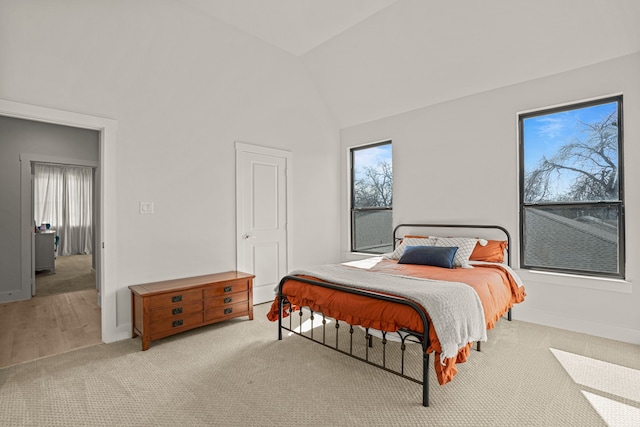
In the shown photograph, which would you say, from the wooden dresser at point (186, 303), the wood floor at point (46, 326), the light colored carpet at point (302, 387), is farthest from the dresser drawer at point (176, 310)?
the wood floor at point (46, 326)

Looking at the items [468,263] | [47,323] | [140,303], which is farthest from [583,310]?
[47,323]

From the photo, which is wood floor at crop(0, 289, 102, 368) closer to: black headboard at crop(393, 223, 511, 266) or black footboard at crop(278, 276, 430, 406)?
black footboard at crop(278, 276, 430, 406)

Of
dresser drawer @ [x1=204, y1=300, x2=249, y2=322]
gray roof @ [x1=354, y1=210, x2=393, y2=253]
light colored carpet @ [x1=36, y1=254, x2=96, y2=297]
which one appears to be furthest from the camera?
light colored carpet @ [x1=36, y1=254, x2=96, y2=297]

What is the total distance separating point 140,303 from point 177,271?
68 cm

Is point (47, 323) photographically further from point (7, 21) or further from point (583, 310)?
point (583, 310)

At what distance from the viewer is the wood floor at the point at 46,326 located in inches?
120

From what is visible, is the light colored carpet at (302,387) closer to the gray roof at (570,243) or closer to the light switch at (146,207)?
the gray roof at (570,243)

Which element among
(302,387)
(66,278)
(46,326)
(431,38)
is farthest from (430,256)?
(66,278)

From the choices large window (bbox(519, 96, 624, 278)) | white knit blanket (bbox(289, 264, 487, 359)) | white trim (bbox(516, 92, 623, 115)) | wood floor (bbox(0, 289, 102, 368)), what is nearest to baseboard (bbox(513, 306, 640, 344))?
large window (bbox(519, 96, 624, 278))

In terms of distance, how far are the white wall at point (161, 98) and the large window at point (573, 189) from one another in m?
3.19

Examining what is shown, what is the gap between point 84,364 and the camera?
9.15ft

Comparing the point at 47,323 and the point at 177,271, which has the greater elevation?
the point at 177,271

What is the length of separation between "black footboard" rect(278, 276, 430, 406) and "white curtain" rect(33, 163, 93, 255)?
7.70 m

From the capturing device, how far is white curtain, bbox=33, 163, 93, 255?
8.58 m
